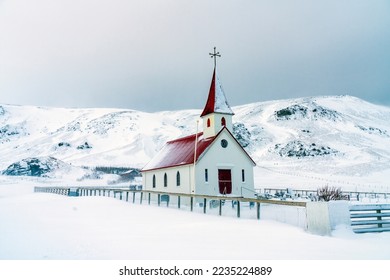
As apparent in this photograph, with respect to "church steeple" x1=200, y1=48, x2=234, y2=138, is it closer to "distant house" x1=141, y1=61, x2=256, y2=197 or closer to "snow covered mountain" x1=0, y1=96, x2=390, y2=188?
"distant house" x1=141, y1=61, x2=256, y2=197

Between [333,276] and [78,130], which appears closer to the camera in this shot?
[333,276]

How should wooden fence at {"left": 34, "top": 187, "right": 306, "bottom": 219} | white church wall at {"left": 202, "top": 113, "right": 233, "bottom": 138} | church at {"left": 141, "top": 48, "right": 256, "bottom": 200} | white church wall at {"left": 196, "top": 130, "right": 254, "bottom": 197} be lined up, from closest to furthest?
wooden fence at {"left": 34, "top": 187, "right": 306, "bottom": 219} < white church wall at {"left": 196, "top": 130, "right": 254, "bottom": 197} < church at {"left": 141, "top": 48, "right": 256, "bottom": 200} < white church wall at {"left": 202, "top": 113, "right": 233, "bottom": 138}

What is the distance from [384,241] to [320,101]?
180 meters

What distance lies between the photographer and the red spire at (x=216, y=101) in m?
31.4

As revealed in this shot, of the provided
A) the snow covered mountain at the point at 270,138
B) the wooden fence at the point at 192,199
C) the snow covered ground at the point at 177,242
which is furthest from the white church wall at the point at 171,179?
the snow covered mountain at the point at 270,138

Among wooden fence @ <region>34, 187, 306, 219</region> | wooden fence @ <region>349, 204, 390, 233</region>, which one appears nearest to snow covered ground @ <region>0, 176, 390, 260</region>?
wooden fence @ <region>349, 204, 390, 233</region>

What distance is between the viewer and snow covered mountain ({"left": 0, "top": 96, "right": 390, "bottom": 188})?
96.1m

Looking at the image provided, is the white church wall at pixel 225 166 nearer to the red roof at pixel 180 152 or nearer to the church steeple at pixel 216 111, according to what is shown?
the red roof at pixel 180 152

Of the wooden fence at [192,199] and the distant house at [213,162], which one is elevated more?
the distant house at [213,162]

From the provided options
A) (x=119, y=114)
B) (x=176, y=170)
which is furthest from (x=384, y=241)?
(x=119, y=114)

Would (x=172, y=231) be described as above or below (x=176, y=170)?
below

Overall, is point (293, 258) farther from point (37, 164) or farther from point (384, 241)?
point (37, 164)

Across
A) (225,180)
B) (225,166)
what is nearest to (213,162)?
(225,166)

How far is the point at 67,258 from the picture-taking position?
304 inches
